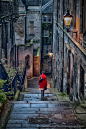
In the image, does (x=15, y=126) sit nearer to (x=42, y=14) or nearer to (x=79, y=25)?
(x=79, y=25)

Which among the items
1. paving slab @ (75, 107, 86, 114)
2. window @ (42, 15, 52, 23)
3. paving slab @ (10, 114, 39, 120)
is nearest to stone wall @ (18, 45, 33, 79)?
window @ (42, 15, 52, 23)

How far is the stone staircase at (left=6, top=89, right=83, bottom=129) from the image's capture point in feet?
18.1

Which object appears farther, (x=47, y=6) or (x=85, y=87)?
(x=47, y=6)

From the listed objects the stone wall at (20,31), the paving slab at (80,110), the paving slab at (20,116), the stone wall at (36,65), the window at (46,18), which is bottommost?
the stone wall at (36,65)

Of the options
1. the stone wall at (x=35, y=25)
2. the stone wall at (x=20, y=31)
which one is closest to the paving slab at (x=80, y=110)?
the stone wall at (x=20, y=31)

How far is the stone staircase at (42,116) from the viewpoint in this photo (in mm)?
5512

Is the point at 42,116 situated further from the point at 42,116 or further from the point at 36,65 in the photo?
the point at 36,65

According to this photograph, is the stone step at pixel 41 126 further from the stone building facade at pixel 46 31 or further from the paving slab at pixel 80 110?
the stone building facade at pixel 46 31

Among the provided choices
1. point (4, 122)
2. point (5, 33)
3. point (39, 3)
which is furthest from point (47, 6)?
point (4, 122)

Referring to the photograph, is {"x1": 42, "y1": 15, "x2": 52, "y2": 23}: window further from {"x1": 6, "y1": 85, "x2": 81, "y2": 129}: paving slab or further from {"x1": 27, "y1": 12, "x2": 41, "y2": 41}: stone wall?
{"x1": 6, "y1": 85, "x2": 81, "y2": 129}: paving slab

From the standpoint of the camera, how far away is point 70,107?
23.2 feet

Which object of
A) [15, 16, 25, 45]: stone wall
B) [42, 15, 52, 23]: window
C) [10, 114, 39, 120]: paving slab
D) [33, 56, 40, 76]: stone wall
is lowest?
[33, 56, 40, 76]: stone wall

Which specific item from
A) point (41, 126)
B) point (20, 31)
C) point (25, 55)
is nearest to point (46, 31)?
point (20, 31)

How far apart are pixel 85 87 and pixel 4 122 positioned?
133 inches
